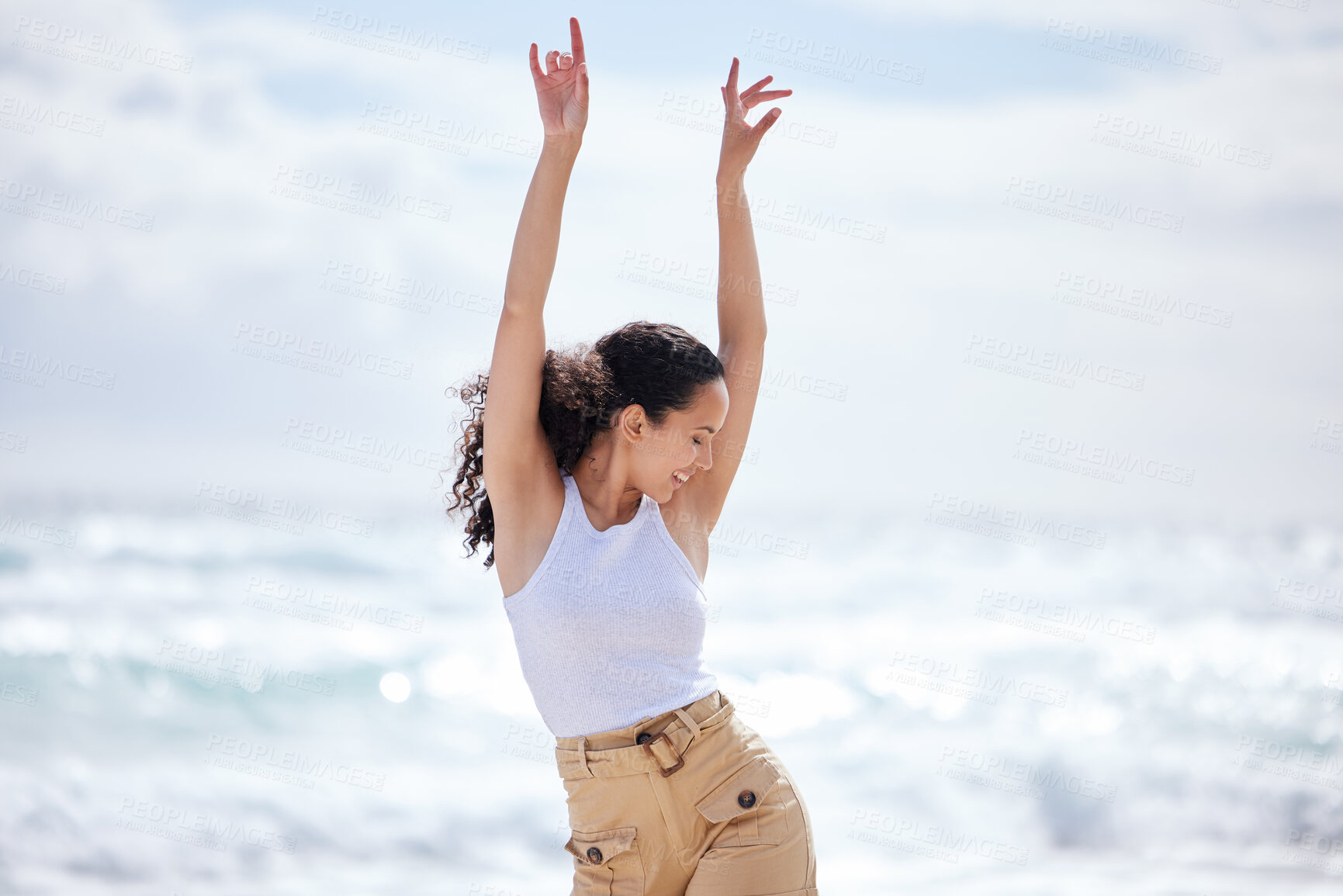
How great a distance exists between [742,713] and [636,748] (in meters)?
7.97

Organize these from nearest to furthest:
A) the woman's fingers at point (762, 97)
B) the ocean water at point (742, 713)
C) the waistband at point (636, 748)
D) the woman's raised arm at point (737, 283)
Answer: the waistband at point (636, 748) → the woman's raised arm at point (737, 283) → the woman's fingers at point (762, 97) → the ocean water at point (742, 713)

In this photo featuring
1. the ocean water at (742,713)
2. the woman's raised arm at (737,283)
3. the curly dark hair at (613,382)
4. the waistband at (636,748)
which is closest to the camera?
the waistband at (636,748)

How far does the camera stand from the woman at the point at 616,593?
230 centimetres

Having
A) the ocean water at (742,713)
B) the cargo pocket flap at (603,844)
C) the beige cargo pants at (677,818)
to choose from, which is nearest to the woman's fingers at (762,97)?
the beige cargo pants at (677,818)

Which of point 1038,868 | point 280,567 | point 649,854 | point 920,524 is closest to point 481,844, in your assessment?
point 1038,868

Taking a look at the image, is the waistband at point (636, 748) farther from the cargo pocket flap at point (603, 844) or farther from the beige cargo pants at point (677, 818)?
the cargo pocket flap at point (603, 844)

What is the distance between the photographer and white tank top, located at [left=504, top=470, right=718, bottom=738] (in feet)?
7.54

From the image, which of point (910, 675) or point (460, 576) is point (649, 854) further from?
point (460, 576)

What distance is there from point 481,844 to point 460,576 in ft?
22.0

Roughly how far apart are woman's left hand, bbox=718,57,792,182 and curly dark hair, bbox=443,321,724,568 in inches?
21.4

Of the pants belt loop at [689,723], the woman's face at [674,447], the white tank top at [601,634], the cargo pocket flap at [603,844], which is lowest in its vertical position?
the cargo pocket flap at [603,844]

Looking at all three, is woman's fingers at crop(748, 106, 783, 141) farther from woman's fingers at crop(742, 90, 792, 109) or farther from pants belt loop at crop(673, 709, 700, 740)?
pants belt loop at crop(673, 709, 700, 740)

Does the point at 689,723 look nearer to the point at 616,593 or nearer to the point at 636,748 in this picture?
the point at 636,748

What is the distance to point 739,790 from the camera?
235cm
